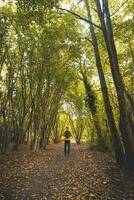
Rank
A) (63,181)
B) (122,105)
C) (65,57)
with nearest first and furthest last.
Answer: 1. (63,181)
2. (122,105)
3. (65,57)

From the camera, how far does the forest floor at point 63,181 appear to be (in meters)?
7.96

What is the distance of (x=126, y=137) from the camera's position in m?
11.3

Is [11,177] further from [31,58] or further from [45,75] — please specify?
[45,75]

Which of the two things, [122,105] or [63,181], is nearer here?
[63,181]

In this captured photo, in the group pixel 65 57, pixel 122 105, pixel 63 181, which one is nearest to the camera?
pixel 63 181

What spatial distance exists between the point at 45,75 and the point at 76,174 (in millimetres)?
10066

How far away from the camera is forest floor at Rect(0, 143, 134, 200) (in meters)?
7.96

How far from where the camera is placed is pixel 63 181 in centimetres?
965

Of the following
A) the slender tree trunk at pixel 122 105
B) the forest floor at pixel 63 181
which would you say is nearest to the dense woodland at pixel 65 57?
the slender tree trunk at pixel 122 105

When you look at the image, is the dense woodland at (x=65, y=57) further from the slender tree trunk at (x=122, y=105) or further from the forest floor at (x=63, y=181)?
the forest floor at (x=63, y=181)

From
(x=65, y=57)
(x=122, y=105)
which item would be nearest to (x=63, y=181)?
(x=122, y=105)

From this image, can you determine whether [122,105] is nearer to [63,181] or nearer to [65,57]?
[63,181]

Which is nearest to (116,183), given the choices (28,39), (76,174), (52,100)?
(76,174)

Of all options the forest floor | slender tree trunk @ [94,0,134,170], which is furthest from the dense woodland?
the forest floor
